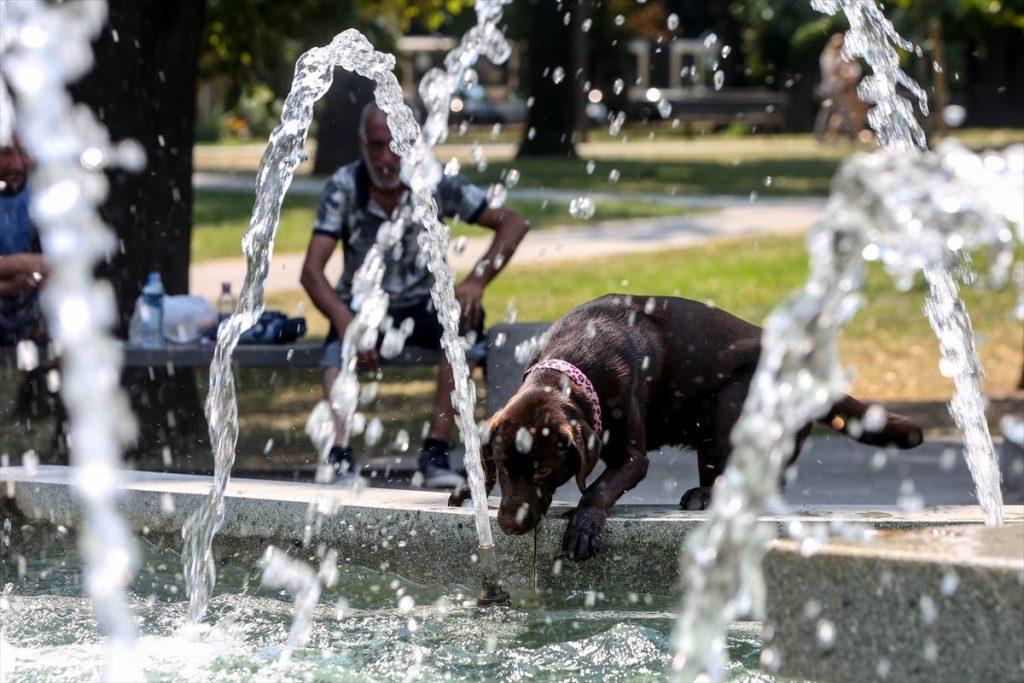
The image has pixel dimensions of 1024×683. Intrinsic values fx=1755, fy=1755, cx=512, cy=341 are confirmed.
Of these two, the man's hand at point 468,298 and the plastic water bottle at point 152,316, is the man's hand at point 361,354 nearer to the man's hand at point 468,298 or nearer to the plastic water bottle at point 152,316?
the man's hand at point 468,298

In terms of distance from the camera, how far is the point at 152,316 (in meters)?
8.41

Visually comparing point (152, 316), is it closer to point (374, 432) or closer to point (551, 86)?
point (374, 432)

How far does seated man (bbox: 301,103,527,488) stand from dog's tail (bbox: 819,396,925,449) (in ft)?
6.94

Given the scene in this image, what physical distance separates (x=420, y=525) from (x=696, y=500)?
92 centimetres

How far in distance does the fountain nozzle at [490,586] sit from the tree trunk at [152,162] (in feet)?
13.2

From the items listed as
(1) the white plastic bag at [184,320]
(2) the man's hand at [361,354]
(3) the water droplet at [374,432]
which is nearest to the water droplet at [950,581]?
(2) the man's hand at [361,354]

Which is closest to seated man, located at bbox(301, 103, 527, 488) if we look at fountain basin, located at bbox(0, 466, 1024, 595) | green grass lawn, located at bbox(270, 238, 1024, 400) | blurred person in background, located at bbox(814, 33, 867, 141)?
fountain basin, located at bbox(0, 466, 1024, 595)

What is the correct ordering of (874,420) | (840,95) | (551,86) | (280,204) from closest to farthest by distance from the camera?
(874,420) < (280,204) < (840,95) < (551,86)

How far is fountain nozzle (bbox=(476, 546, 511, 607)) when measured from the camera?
16.9 feet

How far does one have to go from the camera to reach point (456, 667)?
4.60 meters

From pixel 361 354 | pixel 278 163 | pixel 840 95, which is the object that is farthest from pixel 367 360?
pixel 840 95

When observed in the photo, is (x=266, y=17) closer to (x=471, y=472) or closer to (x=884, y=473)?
(x=884, y=473)

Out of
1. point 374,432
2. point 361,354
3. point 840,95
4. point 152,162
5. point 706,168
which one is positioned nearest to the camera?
point 361,354

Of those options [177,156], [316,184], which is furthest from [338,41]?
[316,184]
